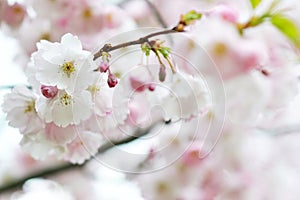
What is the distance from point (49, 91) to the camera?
612 millimetres

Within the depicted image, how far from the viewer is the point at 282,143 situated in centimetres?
121

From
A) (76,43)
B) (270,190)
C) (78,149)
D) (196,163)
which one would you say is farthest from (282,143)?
(76,43)

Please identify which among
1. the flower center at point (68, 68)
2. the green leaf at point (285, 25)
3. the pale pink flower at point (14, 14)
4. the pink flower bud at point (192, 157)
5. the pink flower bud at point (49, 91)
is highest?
the pale pink flower at point (14, 14)

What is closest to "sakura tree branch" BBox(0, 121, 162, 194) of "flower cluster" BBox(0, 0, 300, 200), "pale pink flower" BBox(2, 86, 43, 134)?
"flower cluster" BBox(0, 0, 300, 200)

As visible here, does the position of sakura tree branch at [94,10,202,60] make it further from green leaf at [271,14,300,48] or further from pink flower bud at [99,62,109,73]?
green leaf at [271,14,300,48]

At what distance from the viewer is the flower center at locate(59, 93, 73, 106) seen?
614mm

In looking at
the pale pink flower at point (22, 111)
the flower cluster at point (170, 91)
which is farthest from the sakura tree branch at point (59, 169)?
the pale pink flower at point (22, 111)

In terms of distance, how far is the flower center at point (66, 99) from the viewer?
0.61m

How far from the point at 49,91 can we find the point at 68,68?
0.10ft

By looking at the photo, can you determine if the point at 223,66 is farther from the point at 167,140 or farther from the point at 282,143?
the point at 282,143

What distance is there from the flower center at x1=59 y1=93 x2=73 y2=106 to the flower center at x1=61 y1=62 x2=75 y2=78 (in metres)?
0.02

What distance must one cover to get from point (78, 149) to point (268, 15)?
292 mm

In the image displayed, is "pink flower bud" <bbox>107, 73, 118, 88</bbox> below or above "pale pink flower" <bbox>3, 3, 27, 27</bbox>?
below

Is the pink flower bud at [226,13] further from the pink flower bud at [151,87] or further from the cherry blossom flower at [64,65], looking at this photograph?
the cherry blossom flower at [64,65]
